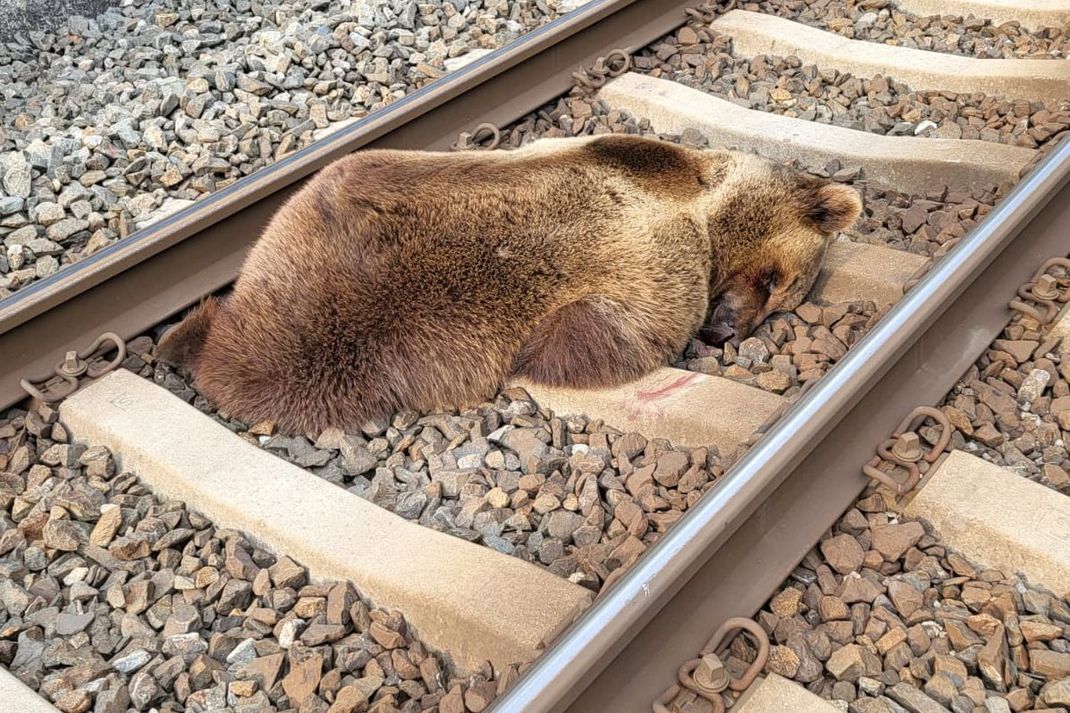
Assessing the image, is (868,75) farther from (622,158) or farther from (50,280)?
(50,280)

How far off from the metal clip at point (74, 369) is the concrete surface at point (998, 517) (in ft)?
8.81

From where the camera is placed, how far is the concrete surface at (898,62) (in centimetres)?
515

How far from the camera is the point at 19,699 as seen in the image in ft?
8.38

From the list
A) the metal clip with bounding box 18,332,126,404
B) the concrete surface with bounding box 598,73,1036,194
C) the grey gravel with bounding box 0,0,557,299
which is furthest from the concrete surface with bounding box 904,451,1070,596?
the grey gravel with bounding box 0,0,557,299

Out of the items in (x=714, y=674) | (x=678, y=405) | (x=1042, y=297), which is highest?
(x=1042, y=297)

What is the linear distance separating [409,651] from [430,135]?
2.94 metres

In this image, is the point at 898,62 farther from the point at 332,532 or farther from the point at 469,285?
the point at 332,532

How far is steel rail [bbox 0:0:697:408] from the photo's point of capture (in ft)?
12.2

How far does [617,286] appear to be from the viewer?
366 cm

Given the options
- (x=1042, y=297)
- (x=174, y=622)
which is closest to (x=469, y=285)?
(x=174, y=622)

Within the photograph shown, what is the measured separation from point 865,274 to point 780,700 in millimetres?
2085

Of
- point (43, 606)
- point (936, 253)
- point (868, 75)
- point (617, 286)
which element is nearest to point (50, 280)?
point (43, 606)

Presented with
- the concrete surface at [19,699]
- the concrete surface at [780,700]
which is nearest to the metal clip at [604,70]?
the concrete surface at [780,700]

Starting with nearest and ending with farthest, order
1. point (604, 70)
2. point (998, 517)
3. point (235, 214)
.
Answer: point (998, 517)
point (235, 214)
point (604, 70)
